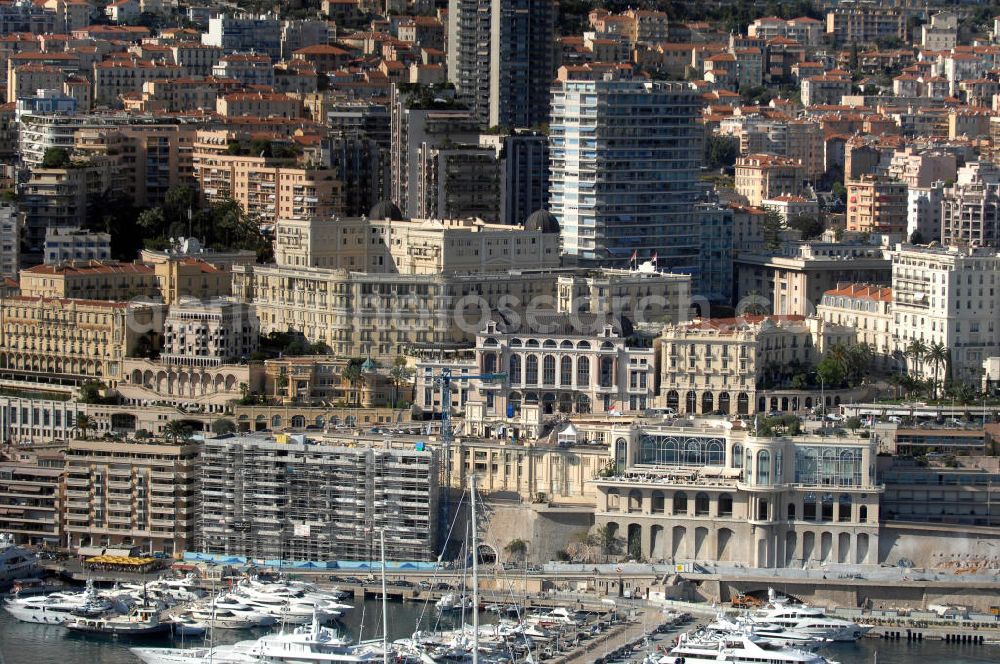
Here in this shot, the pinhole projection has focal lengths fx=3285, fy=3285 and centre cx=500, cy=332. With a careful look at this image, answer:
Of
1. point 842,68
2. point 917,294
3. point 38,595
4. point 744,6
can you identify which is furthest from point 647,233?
point 744,6

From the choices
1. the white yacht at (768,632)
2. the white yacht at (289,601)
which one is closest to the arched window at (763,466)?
the white yacht at (768,632)

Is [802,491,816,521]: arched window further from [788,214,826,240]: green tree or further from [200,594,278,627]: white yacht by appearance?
[788,214,826,240]: green tree

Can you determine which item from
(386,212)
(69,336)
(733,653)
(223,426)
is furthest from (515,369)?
(733,653)

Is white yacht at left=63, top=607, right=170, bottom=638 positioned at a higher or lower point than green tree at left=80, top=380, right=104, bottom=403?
lower

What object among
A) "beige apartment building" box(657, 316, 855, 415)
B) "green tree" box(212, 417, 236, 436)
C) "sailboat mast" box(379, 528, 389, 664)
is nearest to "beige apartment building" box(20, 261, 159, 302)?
"green tree" box(212, 417, 236, 436)

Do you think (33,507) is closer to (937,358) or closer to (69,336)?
(69,336)

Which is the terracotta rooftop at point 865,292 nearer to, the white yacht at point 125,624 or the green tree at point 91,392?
the green tree at point 91,392
